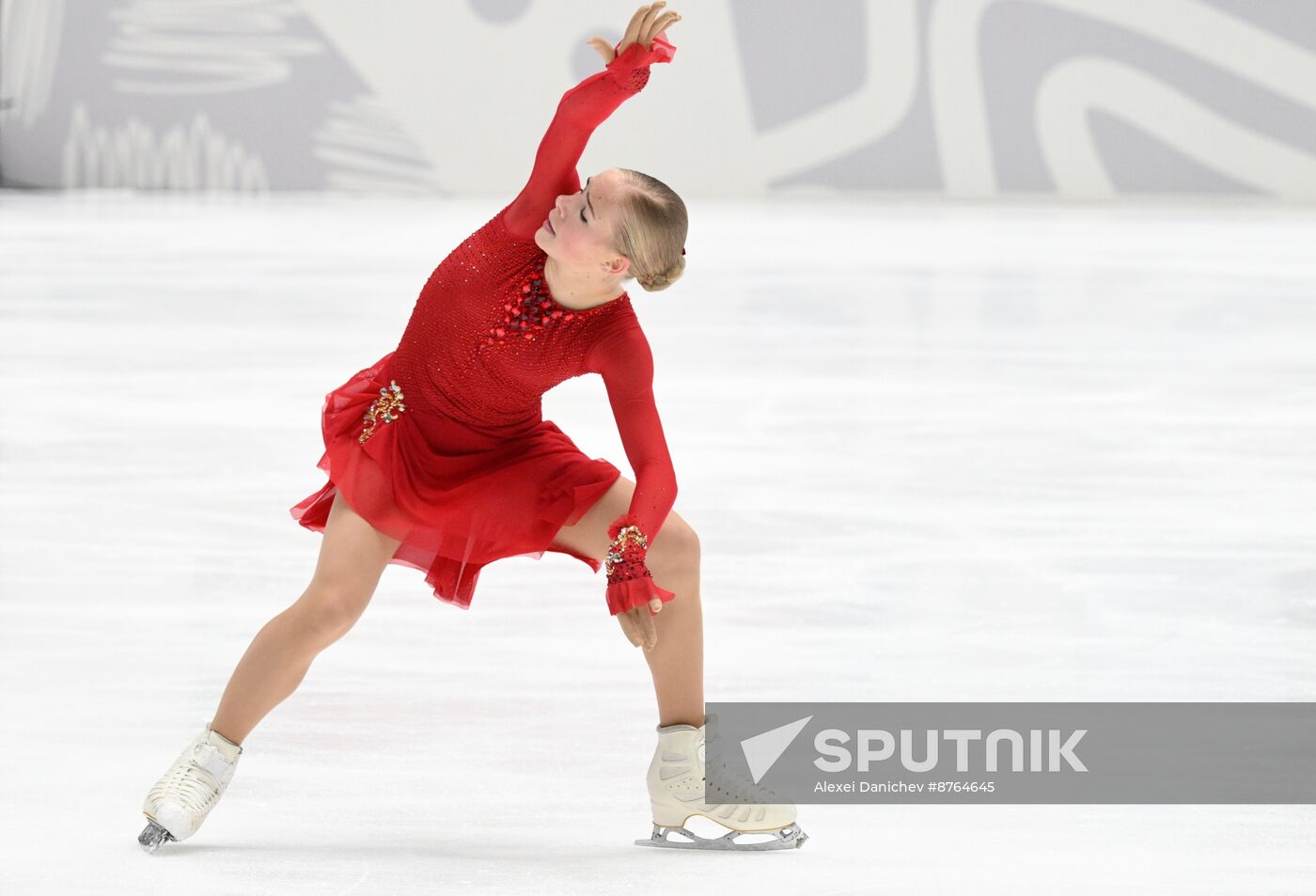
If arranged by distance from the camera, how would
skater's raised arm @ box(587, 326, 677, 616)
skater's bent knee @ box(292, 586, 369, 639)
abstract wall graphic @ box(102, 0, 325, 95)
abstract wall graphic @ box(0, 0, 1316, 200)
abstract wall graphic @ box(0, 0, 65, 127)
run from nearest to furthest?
skater's raised arm @ box(587, 326, 677, 616)
skater's bent knee @ box(292, 586, 369, 639)
abstract wall graphic @ box(0, 0, 1316, 200)
abstract wall graphic @ box(102, 0, 325, 95)
abstract wall graphic @ box(0, 0, 65, 127)

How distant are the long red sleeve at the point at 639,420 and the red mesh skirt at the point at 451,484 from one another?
123 mm

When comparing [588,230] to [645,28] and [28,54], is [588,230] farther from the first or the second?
[28,54]

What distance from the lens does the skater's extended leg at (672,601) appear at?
2.09m

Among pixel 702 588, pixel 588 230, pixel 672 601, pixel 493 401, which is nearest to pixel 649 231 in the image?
pixel 588 230

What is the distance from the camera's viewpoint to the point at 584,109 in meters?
2.10

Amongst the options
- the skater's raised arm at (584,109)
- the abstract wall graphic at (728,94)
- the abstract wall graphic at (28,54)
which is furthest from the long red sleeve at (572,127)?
the abstract wall graphic at (28,54)

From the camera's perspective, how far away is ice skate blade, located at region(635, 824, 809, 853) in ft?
6.78

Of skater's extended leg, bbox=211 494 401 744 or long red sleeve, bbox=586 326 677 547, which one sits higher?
long red sleeve, bbox=586 326 677 547

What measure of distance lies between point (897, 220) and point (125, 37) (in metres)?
6.08

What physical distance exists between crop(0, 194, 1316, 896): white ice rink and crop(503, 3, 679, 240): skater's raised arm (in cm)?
67

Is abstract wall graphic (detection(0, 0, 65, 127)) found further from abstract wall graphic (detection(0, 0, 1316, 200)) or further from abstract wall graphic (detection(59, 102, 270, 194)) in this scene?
abstract wall graphic (detection(59, 102, 270, 194))

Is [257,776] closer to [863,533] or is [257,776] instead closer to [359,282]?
[863,533]

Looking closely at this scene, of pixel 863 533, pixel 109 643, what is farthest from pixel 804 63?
pixel 109 643

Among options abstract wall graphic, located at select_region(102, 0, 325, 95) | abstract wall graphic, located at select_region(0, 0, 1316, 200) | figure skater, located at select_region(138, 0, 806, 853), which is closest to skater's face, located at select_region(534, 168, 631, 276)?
figure skater, located at select_region(138, 0, 806, 853)
